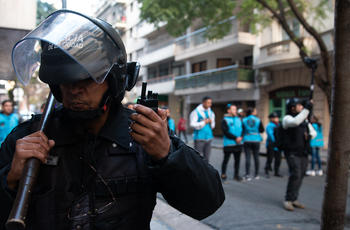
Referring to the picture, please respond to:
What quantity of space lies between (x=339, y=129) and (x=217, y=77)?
16.7m

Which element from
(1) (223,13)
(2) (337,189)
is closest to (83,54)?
(2) (337,189)

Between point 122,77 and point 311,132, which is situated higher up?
point 122,77

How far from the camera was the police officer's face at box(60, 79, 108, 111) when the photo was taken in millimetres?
1207

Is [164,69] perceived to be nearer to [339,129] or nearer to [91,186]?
[339,129]

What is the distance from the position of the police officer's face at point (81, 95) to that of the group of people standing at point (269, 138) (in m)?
4.12

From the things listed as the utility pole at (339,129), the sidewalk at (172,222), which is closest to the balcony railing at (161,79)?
the sidewalk at (172,222)

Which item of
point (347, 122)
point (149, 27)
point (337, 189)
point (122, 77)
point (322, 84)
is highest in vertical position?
point (149, 27)

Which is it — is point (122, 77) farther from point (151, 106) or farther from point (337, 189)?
point (337, 189)

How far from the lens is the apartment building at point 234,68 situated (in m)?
14.4

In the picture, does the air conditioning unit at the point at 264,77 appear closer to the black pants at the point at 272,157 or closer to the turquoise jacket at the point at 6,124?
the black pants at the point at 272,157

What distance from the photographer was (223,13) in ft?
32.2

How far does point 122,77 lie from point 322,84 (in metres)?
7.09

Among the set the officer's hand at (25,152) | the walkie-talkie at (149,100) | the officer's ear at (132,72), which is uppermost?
the officer's ear at (132,72)

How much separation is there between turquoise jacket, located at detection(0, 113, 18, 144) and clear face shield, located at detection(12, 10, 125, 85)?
17.9 feet
